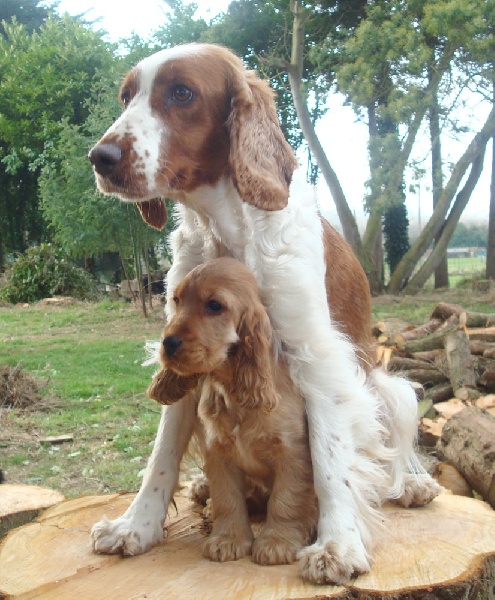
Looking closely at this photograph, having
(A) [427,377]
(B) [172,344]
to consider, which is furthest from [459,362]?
(B) [172,344]

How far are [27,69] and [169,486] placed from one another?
21.2m

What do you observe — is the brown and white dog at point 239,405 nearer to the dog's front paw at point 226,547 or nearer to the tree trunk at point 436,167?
the dog's front paw at point 226,547

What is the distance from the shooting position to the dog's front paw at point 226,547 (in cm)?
275

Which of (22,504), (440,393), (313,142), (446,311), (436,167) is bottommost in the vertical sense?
(440,393)

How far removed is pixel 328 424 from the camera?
2850 millimetres

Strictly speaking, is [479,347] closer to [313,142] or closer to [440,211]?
[313,142]

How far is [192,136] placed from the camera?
8.93 ft

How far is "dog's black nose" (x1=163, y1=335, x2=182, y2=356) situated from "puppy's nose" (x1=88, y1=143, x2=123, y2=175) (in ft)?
2.07

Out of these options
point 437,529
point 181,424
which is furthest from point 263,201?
point 437,529

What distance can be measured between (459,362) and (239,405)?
5.12 meters

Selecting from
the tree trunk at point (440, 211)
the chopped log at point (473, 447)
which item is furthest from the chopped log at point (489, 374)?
the tree trunk at point (440, 211)

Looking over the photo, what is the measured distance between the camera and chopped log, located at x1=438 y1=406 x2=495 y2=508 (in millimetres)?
4609

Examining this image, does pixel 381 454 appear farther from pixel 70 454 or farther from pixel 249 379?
pixel 70 454

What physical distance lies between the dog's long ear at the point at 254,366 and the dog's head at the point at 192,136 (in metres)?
0.43
